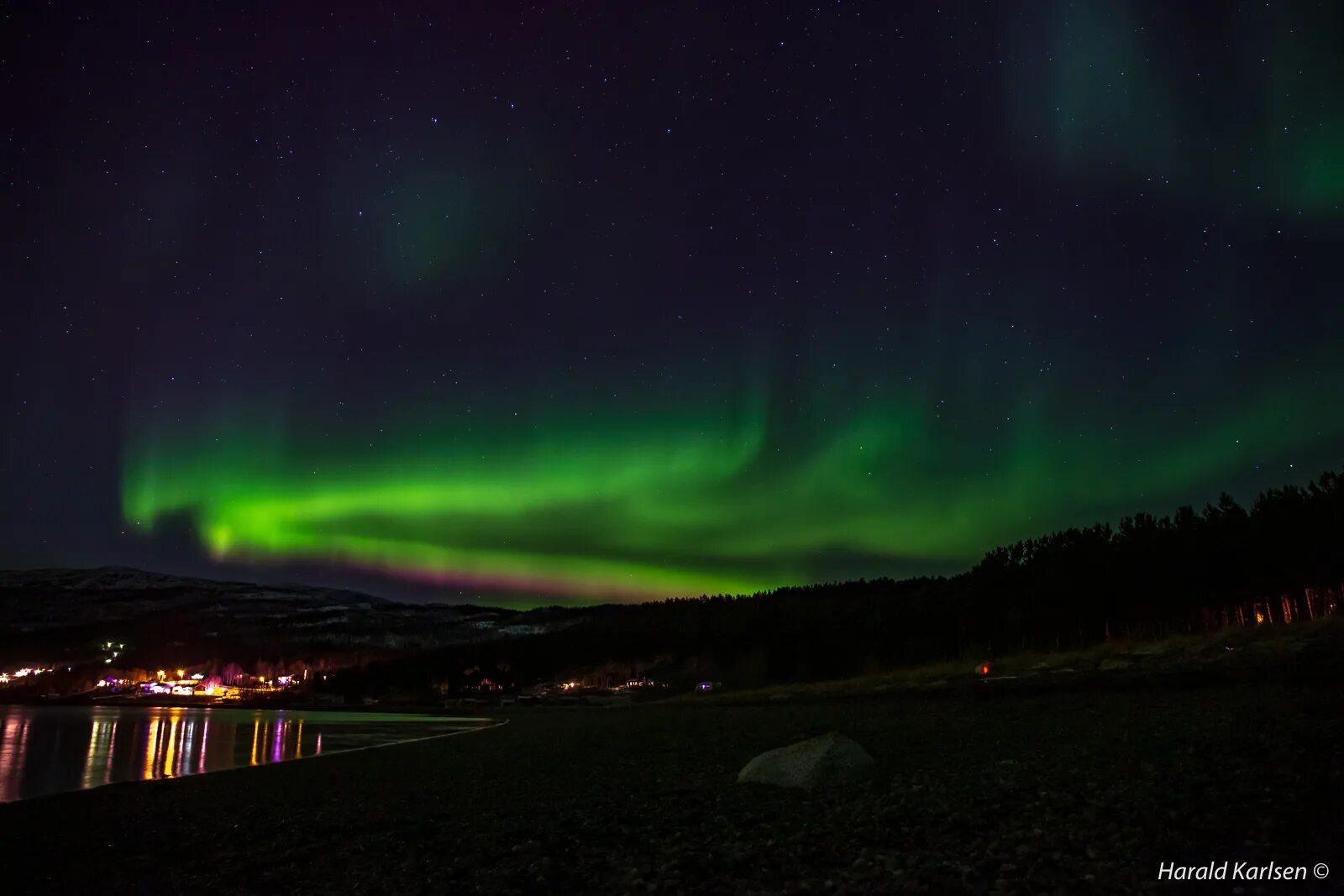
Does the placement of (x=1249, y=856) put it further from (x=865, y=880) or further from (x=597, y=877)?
(x=597, y=877)

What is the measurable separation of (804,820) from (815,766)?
Result: 12.9ft

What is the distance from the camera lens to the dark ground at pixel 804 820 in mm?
11352

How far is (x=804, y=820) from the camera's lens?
15727mm

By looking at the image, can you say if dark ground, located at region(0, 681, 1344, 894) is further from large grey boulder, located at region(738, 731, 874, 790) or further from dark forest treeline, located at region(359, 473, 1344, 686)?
dark forest treeline, located at region(359, 473, 1344, 686)

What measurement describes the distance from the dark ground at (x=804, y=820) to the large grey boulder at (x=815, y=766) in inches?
26.8

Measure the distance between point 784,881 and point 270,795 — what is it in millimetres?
25489

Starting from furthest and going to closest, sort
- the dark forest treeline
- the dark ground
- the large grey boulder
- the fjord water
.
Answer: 1. the dark forest treeline
2. the fjord water
3. the large grey boulder
4. the dark ground

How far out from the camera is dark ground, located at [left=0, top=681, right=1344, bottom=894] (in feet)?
37.2

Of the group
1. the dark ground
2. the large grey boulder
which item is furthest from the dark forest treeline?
the large grey boulder

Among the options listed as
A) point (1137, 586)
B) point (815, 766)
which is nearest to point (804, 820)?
point (815, 766)

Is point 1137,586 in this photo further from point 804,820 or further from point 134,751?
point 134,751

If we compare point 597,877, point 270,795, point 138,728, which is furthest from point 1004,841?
point 138,728

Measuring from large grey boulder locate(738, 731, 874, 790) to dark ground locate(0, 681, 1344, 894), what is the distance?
2.23ft

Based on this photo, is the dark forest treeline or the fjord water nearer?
the fjord water
